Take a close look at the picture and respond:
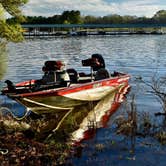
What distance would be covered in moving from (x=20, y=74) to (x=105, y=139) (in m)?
24.4

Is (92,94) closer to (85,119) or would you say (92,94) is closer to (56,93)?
(85,119)

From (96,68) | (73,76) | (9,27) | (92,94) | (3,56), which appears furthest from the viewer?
(96,68)

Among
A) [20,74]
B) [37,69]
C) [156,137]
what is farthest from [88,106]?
[37,69]

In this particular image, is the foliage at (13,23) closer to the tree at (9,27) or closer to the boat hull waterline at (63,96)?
the tree at (9,27)

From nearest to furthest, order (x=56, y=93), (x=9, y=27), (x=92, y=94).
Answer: (x=9, y=27), (x=56, y=93), (x=92, y=94)

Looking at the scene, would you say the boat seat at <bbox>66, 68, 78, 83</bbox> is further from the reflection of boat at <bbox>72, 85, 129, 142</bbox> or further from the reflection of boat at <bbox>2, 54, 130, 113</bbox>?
the reflection of boat at <bbox>72, 85, 129, 142</bbox>

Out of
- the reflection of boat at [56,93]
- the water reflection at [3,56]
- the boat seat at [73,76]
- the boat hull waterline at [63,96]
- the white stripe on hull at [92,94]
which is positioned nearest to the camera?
the water reflection at [3,56]

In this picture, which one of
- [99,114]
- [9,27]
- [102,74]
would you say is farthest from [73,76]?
[9,27]

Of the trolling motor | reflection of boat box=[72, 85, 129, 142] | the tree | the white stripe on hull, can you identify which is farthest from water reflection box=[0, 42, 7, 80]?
the trolling motor

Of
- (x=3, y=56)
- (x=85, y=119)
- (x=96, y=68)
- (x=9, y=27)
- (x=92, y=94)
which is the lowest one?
(x=85, y=119)

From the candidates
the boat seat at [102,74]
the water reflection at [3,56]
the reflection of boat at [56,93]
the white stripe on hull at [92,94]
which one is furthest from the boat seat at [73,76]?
the water reflection at [3,56]

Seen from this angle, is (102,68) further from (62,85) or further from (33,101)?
(33,101)

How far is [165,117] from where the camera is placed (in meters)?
18.1

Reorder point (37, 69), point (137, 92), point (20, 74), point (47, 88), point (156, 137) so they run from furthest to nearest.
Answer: point (37, 69), point (20, 74), point (137, 92), point (47, 88), point (156, 137)
